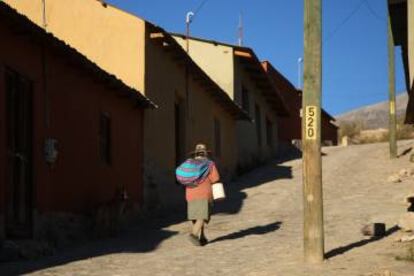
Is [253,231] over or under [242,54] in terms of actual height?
under

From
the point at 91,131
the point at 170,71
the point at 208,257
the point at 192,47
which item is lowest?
the point at 208,257

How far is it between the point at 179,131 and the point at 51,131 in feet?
28.2

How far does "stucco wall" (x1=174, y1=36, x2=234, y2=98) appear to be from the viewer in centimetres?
2608

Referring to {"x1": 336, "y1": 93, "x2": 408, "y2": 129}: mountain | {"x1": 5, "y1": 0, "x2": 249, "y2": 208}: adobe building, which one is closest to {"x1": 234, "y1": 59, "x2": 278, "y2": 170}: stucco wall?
{"x1": 5, "y1": 0, "x2": 249, "y2": 208}: adobe building

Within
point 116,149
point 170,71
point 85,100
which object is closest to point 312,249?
→ point 85,100

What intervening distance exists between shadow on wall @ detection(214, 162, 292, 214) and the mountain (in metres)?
37.3

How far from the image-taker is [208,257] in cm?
991

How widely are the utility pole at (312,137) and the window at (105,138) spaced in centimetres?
631

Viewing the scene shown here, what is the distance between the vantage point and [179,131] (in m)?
20.0

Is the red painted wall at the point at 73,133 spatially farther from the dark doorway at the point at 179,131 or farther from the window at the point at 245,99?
the window at the point at 245,99

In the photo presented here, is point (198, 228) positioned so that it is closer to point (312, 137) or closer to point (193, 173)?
point (193, 173)

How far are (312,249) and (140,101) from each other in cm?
789

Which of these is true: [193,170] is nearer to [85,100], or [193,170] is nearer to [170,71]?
[85,100]

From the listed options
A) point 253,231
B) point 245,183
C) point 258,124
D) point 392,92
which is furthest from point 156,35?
point 258,124
